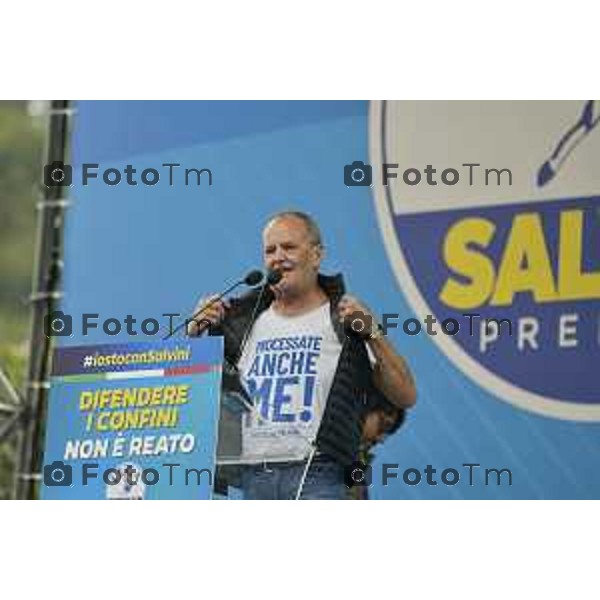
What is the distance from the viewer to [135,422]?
5.70 m

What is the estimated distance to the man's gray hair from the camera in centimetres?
566

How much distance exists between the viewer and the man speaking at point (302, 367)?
18.1 ft

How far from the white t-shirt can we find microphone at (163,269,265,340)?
0.39ft

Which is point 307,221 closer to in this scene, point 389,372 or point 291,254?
point 291,254

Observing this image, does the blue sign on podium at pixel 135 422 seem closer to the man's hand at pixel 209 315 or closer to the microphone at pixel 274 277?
the man's hand at pixel 209 315

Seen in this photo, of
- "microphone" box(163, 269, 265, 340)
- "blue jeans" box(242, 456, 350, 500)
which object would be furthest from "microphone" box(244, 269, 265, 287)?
"blue jeans" box(242, 456, 350, 500)

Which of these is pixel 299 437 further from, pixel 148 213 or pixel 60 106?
pixel 60 106
